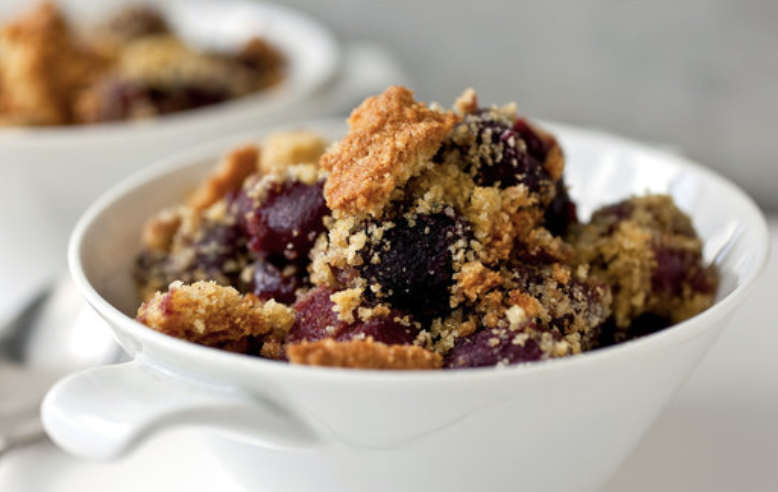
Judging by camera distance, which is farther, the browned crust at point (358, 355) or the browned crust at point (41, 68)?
the browned crust at point (41, 68)

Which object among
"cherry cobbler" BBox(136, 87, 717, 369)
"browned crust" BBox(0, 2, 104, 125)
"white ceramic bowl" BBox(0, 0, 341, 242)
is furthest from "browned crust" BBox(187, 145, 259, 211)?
"browned crust" BBox(0, 2, 104, 125)

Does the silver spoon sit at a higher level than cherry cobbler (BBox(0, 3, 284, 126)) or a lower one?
lower

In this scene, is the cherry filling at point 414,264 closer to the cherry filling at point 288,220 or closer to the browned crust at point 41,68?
the cherry filling at point 288,220

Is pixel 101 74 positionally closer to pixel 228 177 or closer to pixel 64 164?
pixel 64 164

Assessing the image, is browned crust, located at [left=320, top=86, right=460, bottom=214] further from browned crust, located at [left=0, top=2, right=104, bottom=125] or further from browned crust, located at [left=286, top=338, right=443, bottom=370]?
browned crust, located at [left=0, top=2, right=104, bottom=125]


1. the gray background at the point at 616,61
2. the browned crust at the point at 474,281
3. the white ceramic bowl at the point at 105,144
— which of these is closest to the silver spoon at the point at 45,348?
the white ceramic bowl at the point at 105,144

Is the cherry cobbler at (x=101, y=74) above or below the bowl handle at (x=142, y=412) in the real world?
below

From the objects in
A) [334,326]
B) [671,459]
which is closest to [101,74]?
[334,326]
